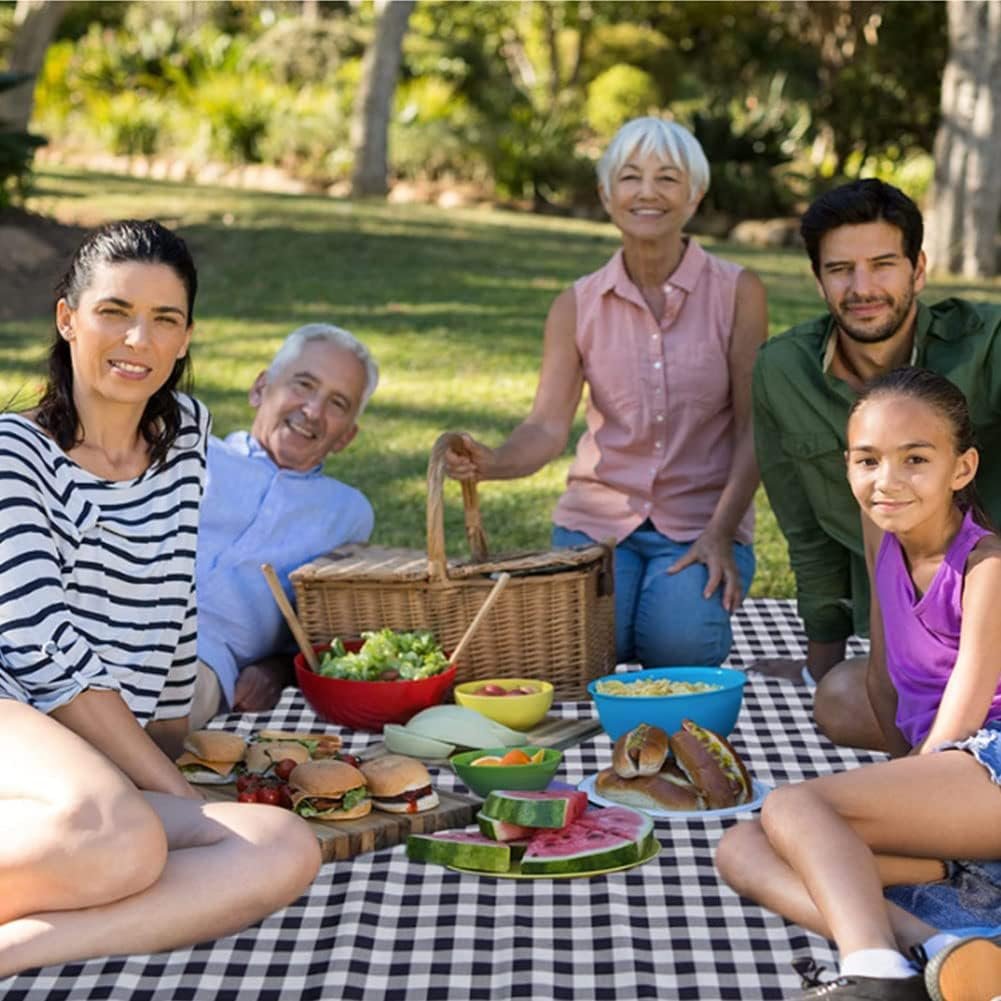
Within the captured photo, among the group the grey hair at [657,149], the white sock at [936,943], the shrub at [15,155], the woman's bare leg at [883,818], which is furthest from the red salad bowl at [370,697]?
the shrub at [15,155]

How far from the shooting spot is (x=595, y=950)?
Result: 2967 millimetres

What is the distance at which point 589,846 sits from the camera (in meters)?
3.28

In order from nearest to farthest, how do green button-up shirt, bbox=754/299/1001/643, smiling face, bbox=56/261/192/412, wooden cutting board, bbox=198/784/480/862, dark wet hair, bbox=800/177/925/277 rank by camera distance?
1. smiling face, bbox=56/261/192/412
2. wooden cutting board, bbox=198/784/480/862
3. dark wet hair, bbox=800/177/925/277
4. green button-up shirt, bbox=754/299/1001/643

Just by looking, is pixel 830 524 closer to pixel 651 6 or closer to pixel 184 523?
pixel 184 523

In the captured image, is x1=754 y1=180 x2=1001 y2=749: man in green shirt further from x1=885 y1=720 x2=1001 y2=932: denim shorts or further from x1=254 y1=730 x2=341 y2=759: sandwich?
x1=254 y1=730 x2=341 y2=759: sandwich

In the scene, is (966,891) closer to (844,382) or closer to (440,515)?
(844,382)

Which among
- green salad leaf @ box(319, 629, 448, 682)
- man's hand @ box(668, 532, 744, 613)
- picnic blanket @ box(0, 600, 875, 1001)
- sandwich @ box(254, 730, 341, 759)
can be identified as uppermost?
man's hand @ box(668, 532, 744, 613)

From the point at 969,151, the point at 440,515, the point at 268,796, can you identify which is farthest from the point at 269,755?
the point at 969,151

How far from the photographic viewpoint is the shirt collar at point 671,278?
4.75 m

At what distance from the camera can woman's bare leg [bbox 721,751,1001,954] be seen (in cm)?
292

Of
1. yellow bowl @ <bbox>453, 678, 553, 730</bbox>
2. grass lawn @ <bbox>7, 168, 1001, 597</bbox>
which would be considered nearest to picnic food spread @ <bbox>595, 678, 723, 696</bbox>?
yellow bowl @ <bbox>453, 678, 553, 730</bbox>

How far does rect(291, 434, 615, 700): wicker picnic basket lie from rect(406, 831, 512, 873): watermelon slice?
1.03 metres

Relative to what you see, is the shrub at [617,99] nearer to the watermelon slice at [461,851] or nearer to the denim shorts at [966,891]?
the watermelon slice at [461,851]

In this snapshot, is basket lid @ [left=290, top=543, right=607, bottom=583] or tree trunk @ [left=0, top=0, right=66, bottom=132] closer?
basket lid @ [left=290, top=543, right=607, bottom=583]
